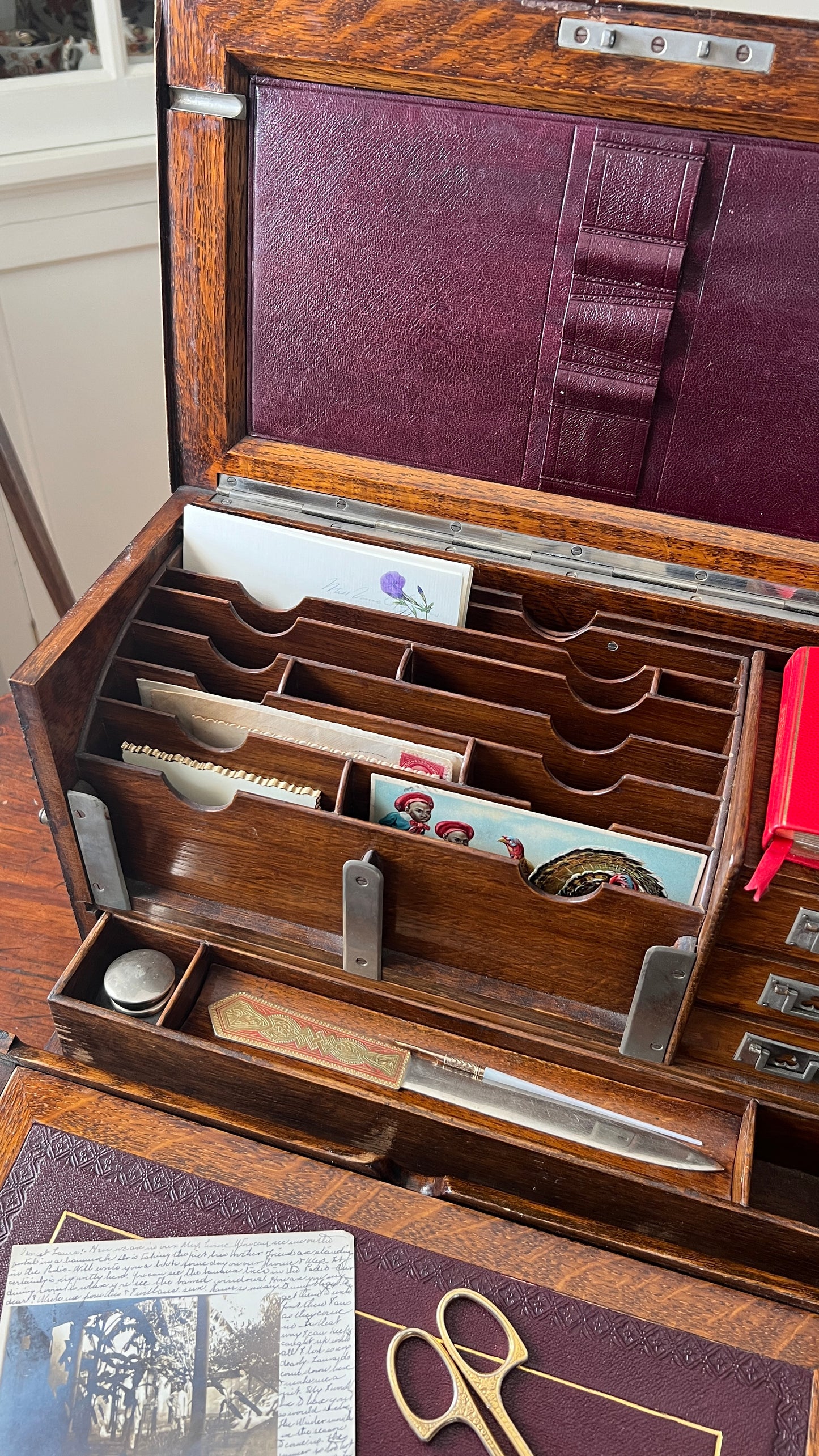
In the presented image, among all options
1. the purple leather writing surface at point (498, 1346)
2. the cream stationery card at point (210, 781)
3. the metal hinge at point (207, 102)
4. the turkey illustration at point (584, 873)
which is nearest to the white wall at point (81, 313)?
the metal hinge at point (207, 102)

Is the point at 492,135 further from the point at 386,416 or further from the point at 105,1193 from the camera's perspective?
the point at 105,1193

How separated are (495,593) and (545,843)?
0.32 meters

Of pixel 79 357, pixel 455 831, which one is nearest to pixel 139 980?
pixel 455 831

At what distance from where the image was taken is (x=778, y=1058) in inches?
38.8

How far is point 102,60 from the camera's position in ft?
5.44

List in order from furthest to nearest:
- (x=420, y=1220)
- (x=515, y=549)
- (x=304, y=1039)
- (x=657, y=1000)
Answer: (x=515, y=549), (x=304, y=1039), (x=657, y=1000), (x=420, y=1220)

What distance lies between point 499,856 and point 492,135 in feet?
2.28

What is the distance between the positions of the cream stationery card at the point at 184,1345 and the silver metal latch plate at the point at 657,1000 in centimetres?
33

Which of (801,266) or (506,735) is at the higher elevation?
(801,266)

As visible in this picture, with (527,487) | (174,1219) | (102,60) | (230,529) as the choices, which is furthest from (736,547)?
(102,60)

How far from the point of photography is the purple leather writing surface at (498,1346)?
73cm

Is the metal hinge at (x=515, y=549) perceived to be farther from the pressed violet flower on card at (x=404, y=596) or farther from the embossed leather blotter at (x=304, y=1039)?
the embossed leather blotter at (x=304, y=1039)

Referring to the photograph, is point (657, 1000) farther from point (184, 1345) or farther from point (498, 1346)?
point (184, 1345)

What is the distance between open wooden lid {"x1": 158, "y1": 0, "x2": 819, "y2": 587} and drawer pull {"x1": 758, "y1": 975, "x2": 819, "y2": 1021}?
424mm
